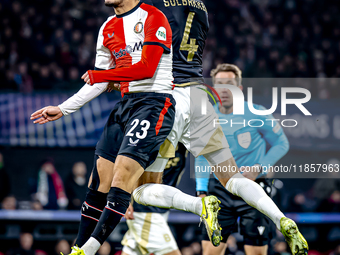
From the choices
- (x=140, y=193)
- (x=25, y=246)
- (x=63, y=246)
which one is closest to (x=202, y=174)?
(x=140, y=193)

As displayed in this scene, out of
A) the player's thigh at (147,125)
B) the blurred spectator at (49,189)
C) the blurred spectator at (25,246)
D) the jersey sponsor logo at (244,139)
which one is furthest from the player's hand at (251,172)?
the blurred spectator at (25,246)

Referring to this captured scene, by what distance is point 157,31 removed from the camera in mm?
3053

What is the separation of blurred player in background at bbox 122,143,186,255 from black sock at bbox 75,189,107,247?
110cm

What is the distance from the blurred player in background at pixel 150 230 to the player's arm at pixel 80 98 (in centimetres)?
146

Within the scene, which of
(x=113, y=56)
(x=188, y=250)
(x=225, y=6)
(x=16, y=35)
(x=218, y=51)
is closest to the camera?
(x=113, y=56)

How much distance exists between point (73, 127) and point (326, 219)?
455cm

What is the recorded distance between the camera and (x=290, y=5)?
39.0ft

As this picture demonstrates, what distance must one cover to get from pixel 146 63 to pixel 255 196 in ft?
4.27

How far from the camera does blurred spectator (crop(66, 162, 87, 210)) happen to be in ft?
22.4

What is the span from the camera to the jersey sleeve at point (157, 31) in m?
3.05

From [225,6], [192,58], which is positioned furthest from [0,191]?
[225,6]

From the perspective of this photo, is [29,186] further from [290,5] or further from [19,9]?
[290,5]

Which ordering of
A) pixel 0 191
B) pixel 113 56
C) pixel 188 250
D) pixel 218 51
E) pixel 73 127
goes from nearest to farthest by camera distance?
pixel 113 56 → pixel 188 250 → pixel 0 191 → pixel 73 127 → pixel 218 51

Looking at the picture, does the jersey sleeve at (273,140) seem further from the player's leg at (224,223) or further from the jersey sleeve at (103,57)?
the jersey sleeve at (103,57)
